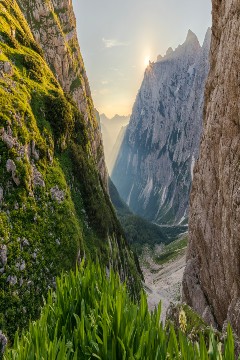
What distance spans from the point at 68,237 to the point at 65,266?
6213mm

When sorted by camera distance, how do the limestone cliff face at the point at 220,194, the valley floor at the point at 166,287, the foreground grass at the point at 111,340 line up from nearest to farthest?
the foreground grass at the point at 111,340, the limestone cliff face at the point at 220,194, the valley floor at the point at 166,287

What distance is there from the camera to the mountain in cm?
4669

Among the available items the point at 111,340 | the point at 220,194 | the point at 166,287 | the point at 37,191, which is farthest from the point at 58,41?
the point at 111,340

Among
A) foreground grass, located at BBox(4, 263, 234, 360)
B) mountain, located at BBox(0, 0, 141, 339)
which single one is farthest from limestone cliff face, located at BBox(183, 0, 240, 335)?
foreground grass, located at BBox(4, 263, 234, 360)

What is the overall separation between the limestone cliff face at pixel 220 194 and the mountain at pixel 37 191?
45.3ft

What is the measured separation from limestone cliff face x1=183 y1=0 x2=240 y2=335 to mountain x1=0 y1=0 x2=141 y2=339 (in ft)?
45.3

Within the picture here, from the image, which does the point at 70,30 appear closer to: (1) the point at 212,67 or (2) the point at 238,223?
(1) the point at 212,67

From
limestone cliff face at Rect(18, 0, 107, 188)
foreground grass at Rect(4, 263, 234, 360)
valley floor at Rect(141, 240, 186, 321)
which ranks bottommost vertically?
valley floor at Rect(141, 240, 186, 321)

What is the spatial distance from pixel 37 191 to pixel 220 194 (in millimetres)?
37634

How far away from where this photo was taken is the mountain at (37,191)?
46688 mm

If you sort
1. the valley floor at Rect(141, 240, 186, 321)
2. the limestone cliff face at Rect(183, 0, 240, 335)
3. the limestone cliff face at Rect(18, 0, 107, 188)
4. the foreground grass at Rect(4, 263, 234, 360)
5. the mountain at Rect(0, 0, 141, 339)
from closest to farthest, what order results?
the foreground grass at Rect(4, 263, 234, 360), the limestone cliff face at Rect(183, 0, 240, 335), the mountain at Rect(0, 0, 141, 339), the valley floor at Rect(141, 240, 186, 321), the limestone cliff face at Rect(18, 0, 107, 188)

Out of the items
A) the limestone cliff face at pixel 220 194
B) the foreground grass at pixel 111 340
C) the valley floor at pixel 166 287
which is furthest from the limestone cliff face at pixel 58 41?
the foreground grass at pixel 111 340

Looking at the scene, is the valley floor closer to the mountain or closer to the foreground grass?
the mountain

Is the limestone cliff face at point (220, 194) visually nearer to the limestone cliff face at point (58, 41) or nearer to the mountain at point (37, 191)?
the mountain at point (37, 191)
